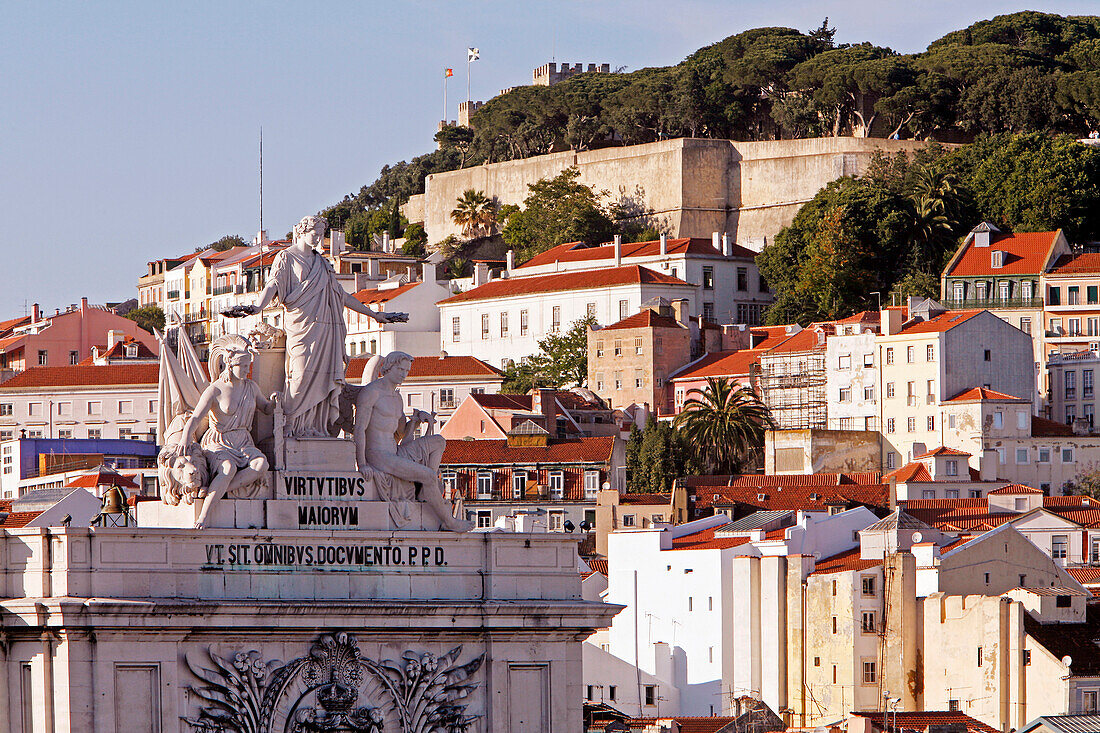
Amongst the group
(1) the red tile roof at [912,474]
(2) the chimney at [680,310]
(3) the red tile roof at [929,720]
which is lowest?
(3) the red tile roof at [929,720]

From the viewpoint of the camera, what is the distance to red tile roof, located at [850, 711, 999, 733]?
4519 cm

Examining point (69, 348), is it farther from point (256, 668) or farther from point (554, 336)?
point (256, 668)

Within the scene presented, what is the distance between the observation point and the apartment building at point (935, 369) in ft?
264

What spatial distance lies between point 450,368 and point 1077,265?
69.7ft

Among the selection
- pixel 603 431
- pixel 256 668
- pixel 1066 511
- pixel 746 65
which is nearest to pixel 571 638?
pixel 256 668

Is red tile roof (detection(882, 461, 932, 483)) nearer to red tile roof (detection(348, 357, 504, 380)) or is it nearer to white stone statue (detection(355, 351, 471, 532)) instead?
red tile roof (detection(348, 357, 504, 380))

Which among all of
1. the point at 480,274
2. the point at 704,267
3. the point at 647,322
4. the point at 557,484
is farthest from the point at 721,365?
the point at 480,274

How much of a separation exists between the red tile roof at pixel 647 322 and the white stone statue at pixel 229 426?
63528 mm

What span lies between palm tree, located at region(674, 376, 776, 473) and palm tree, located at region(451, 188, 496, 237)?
3800 centimetres

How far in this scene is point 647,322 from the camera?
91438 millimetres

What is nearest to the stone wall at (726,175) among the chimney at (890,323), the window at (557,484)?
the chimney at (890,323)

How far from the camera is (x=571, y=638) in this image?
27.9 m

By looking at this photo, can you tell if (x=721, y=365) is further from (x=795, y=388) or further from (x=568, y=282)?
(x=568, y=282)

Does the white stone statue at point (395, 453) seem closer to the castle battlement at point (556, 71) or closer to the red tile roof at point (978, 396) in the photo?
the red tile roof at point (978, 396)
